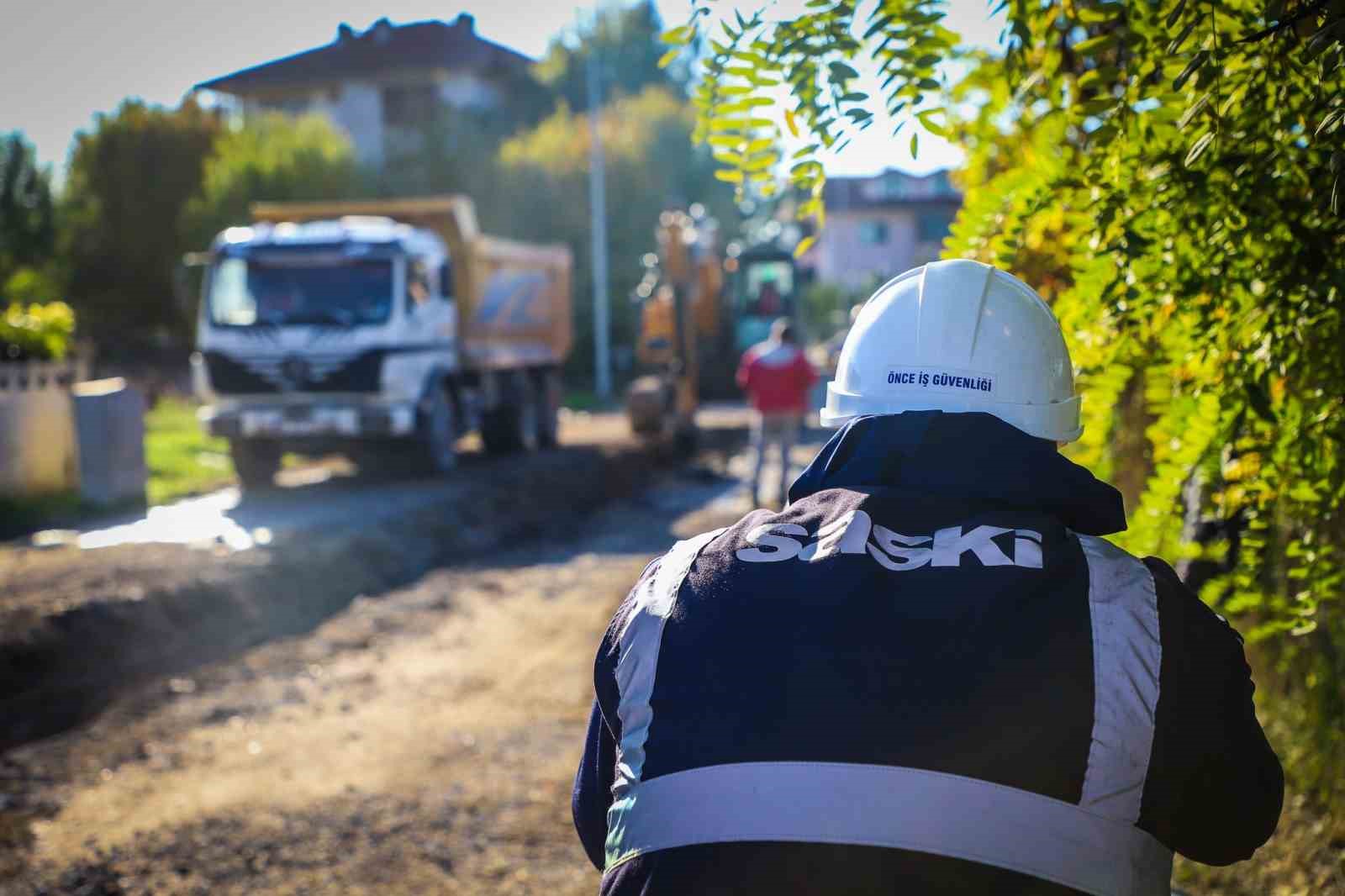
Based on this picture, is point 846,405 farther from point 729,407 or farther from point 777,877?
point 729,407

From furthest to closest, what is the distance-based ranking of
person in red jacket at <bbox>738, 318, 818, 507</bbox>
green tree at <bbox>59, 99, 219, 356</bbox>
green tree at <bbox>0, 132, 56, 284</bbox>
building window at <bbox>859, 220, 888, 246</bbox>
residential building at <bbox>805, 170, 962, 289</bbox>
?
building window at <bbox>859, 220, 888, 246</bbox> → residential building at <bbox>805, 170, 962, 289</bbox> → green tree at <bbox>59, 99, 219, 356</bbox> → green tree at <bbox>0, 132, 56, 284</bbox> → person in red jacket at <bbox>738, 318, 818, 507</bbox>

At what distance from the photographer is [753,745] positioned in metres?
1.91

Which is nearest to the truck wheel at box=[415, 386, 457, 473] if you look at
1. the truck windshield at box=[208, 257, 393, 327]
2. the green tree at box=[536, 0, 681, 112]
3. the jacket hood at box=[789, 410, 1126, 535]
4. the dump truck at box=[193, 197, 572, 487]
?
the dump truck at box=[193, 197, 572, 487]

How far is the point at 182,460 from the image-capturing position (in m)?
18.4

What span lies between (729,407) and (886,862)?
28317 millimetres

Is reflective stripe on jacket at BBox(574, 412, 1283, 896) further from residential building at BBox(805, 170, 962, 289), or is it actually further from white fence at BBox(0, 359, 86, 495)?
residential building at BBox(805, 170, 962, 289)

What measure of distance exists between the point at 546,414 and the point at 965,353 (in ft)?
63.5

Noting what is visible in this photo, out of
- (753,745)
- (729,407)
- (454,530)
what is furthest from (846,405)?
(729,407)

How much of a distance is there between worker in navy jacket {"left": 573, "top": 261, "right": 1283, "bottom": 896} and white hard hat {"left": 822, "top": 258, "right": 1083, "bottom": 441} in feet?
1.24

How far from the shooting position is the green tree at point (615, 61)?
4372 cm

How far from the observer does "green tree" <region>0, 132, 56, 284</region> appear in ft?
117

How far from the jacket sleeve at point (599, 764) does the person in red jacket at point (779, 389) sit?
12145 mm

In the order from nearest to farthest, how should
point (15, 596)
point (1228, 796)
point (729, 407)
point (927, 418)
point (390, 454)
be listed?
point (1228, 796) → point (927, 418) → point (15, 596) → point (390, 454) → point (729, 407)

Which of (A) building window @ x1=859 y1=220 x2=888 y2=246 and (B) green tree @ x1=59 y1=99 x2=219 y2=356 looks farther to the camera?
(A) building window @ x1=859 y1=220 x2=888 y2=246
